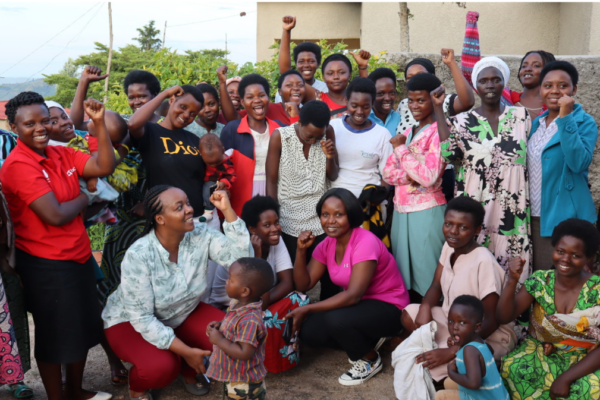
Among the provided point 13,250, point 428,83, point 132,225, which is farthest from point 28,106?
point 428,83

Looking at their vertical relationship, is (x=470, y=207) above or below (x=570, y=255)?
above

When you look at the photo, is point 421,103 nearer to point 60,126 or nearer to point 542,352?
point 542,352

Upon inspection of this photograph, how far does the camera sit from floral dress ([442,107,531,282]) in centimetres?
389

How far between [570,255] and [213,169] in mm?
2472

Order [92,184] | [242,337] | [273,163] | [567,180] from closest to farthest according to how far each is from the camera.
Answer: [242,337] → [92,184] → [567,180] → [273,163]

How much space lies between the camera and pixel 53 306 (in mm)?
3395

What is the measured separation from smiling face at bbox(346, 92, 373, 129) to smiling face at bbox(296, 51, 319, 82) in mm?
1151

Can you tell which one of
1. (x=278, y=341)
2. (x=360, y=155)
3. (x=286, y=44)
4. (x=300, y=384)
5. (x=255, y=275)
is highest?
(x=286, y=44)

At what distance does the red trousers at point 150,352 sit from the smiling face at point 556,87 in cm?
276

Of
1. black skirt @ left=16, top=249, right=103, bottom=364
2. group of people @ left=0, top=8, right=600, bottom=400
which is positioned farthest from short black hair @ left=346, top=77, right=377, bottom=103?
black skirt @ left=16, top=249, right=103, bottom=364

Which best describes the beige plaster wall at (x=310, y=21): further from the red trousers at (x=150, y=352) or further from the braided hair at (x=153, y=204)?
the red trousers at (x=150, y=352)

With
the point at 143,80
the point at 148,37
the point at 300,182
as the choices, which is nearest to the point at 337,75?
the point at 300,182

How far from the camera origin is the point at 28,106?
10.9ft

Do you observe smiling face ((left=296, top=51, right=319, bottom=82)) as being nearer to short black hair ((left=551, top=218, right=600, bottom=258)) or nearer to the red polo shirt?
the red polo shirt
